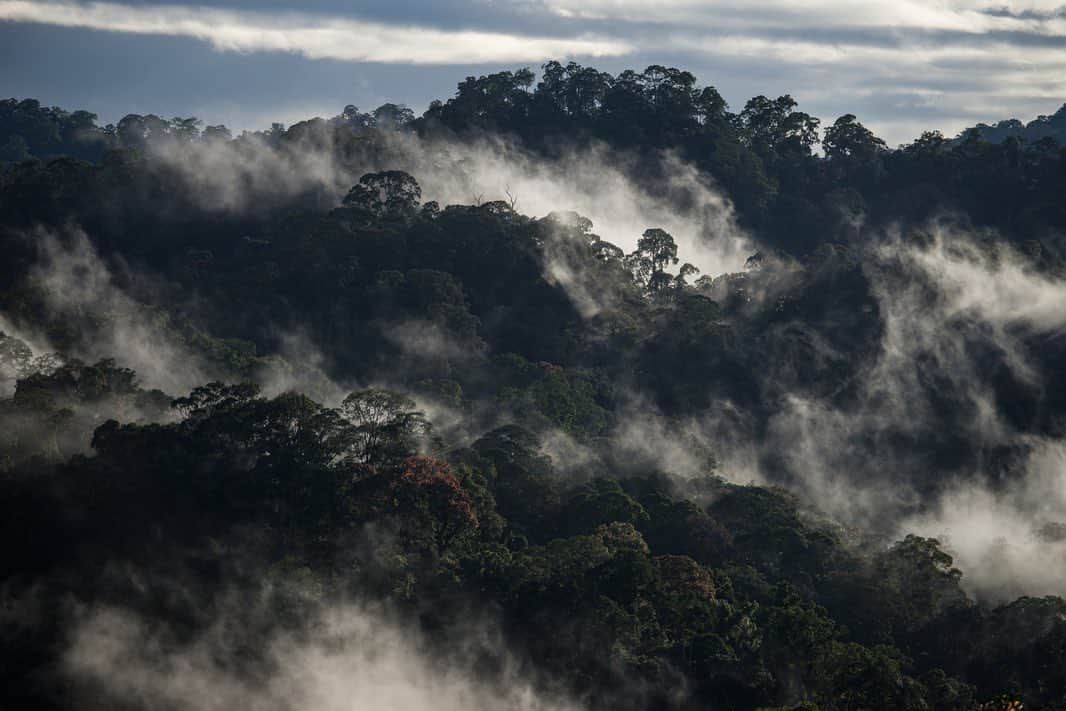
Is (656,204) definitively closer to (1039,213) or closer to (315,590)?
(1039,213)

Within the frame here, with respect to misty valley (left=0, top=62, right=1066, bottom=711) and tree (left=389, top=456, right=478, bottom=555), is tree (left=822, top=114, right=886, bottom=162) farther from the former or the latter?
tree (left=389, top=456, right=478, bottom=555)

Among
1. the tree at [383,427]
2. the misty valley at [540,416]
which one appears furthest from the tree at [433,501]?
the tree at [383,427]

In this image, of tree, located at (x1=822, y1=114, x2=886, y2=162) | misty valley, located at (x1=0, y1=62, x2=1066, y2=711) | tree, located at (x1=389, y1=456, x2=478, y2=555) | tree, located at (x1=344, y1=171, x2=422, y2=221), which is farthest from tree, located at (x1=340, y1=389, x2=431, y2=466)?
tree, located at (x1=822, y1=114, x2=886, y2=162)

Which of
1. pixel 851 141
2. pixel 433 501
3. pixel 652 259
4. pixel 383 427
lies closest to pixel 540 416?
pixel 383 427

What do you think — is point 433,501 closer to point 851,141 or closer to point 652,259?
point 652,259

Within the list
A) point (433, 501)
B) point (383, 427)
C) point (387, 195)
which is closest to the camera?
point (433, 501)

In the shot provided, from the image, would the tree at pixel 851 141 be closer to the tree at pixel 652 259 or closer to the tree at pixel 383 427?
the tree at pixel 652 259
